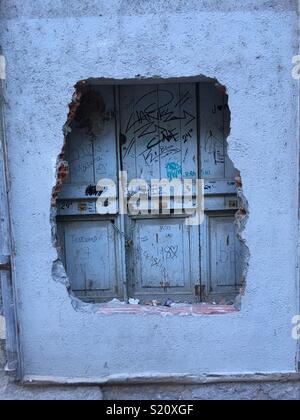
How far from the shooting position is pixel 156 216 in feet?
13.2

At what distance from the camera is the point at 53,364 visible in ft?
11.0

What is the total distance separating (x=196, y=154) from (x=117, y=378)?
74.2 inches

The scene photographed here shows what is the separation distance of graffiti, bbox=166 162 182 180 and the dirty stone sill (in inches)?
43.6

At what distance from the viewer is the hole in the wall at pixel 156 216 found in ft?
12.7

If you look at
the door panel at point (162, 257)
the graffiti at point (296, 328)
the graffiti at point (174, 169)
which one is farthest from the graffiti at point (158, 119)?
the graffiti at point (296, 328)

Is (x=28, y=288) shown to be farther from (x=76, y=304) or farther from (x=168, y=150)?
(x=168, y=150)

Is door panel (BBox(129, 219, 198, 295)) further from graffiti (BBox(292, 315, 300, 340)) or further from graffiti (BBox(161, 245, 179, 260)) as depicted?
graffiti (BBox(292, 315, 300, 340))

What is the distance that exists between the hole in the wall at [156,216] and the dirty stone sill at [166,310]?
321 mm

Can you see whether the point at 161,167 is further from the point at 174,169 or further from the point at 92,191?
the point at 92,191

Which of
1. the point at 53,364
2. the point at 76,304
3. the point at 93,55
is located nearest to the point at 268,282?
the point at 76,304

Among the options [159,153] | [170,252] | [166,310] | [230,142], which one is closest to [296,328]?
[166,310]

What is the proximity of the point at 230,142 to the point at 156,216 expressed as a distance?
1.13m

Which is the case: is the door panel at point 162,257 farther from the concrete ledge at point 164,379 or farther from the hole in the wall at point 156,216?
the concrete ledge at point 164,379

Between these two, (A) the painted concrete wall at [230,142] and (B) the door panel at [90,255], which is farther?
(B) the door panel at [90,255]
